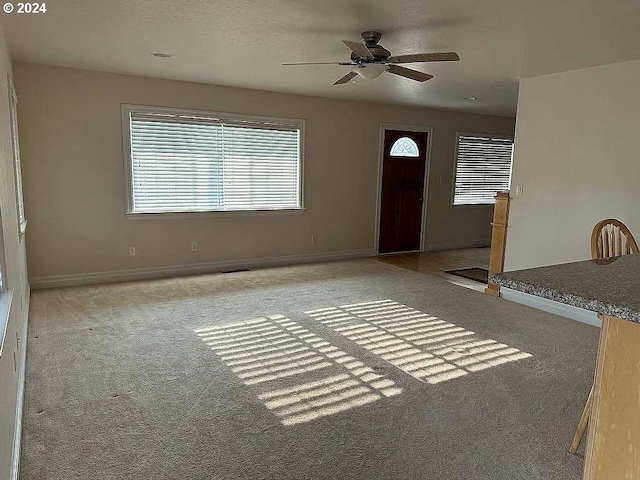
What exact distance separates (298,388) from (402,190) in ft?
16.9

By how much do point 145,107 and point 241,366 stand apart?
11.4 ft

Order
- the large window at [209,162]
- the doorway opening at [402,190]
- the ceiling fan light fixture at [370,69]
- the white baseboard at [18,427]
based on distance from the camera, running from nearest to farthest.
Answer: the white baseboard at [18,427]
the ceiling fan light fixture at [370,69]
the large window at [209,162]
the doorway opening at [402,190]

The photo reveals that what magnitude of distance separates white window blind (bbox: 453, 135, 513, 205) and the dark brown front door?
0.86 metres

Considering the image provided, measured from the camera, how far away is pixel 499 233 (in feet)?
16.5

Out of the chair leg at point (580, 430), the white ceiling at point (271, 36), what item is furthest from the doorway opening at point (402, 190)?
the chair leg at point (580, 430)

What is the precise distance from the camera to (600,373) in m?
1.28

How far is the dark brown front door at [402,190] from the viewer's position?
23.6 ft

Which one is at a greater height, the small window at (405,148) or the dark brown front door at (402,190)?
the small window at (405,148)

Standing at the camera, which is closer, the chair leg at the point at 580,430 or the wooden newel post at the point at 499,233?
the chair leg at the point at 580,430

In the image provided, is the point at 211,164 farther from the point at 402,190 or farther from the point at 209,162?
the point at 402,190

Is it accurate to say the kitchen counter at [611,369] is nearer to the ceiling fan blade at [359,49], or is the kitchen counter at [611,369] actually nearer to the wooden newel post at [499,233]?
the ceiling fan blade at [359,49]

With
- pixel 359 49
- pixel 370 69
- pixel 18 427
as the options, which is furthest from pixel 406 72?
pixel 18 427

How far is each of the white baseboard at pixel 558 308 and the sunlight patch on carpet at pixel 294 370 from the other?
2.00 m

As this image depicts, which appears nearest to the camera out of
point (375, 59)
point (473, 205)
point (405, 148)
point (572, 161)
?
point (375, 59)
